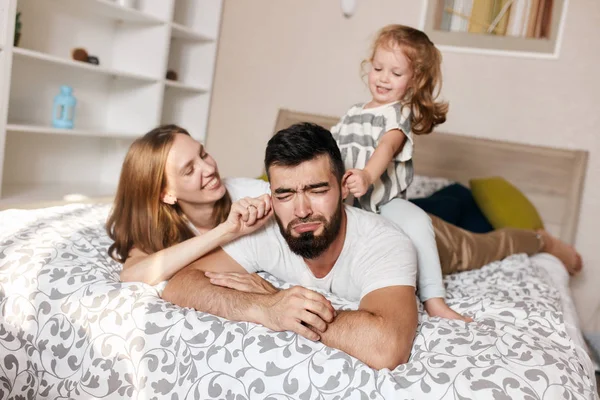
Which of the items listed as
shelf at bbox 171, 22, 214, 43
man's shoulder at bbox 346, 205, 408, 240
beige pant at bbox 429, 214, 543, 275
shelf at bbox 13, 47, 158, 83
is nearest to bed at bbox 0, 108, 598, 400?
man's shoulder at bbox 346, 205, 408, 240

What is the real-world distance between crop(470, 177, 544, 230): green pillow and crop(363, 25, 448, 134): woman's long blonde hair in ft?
3.68

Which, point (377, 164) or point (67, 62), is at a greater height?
point (67, 62)

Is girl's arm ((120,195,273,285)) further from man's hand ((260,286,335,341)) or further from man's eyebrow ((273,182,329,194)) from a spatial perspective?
man's hand ((260,286,335,341))

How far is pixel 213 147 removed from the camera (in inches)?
167

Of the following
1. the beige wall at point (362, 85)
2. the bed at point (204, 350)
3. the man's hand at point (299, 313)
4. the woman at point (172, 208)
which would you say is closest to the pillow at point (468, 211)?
the beige wall at point (362, 85)

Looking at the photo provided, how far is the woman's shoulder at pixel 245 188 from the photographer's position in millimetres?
2166

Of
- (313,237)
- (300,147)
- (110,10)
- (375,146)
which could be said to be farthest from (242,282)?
(110,10)

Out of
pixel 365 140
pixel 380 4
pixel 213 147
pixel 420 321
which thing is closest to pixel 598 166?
pixel 380 4

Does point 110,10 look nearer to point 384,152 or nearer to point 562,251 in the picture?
point 384,152

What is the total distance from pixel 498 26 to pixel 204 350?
2.89 m

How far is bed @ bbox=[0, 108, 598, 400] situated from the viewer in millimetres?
1232

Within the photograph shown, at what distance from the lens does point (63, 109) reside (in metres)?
3.06

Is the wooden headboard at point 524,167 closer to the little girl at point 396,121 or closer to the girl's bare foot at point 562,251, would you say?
the girl's bare foot at point 562,251

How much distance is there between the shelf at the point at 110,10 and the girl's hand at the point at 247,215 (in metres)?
1.92
